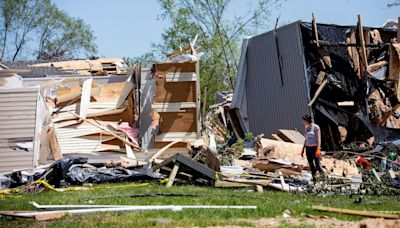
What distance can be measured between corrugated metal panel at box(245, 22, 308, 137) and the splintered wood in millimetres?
5492

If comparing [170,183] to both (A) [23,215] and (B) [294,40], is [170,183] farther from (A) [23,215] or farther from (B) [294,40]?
(B) [294,40]

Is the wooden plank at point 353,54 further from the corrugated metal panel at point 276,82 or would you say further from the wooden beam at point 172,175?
the wooden beam at point 172,175

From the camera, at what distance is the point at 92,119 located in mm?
17047

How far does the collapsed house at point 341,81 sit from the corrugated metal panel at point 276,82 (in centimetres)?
3

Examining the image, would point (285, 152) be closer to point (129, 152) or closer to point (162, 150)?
point (162, 150)

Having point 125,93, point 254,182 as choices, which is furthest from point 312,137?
point 125,93

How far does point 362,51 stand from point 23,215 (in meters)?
14.0

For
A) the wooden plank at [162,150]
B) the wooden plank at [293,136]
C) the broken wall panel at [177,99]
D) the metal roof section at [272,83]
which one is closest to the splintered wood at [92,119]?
the wooden plank at [162,150]

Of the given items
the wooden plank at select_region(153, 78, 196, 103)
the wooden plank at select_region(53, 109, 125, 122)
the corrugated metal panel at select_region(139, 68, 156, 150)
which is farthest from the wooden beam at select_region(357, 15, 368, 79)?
the wooden plank at select_region(53, 109, 125, 122)

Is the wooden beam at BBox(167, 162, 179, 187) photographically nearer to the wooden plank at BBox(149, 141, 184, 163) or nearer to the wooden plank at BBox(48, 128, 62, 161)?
the wooden plank at BBox(149, 141, 184, 163)

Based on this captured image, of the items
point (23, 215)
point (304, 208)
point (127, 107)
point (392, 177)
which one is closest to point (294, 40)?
point (127, 107)

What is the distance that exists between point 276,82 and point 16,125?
961 centimetres

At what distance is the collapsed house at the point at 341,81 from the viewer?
18.6 m

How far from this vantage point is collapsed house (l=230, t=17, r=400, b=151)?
18.6 m
